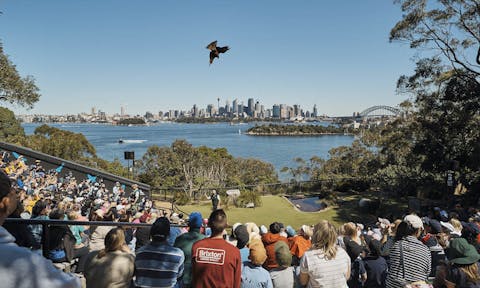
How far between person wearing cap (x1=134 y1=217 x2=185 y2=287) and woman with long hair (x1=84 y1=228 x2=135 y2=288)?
119 millimetres

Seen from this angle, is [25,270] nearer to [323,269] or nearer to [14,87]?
[323,269]

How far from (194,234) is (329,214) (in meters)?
13.1

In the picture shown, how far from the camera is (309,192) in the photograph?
2128 cm

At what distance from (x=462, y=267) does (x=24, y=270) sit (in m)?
3.51

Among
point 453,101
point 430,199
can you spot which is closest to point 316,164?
point 430,199

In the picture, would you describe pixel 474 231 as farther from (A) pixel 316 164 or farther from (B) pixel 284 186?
(A) pixel 316 164

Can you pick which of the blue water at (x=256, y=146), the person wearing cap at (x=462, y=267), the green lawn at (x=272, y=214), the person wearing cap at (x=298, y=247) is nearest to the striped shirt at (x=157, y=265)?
the person wearing cap at (x=298, y=247)

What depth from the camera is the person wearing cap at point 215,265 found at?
2.71 metres

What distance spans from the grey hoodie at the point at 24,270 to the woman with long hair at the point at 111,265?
168 centimetres

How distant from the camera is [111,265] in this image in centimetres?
273

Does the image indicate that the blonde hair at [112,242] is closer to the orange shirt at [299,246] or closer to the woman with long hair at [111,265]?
the woman with long hair at [111,265]

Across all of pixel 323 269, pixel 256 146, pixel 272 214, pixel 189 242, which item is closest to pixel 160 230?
pixel 189 242

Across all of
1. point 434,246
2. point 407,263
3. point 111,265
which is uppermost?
point 111,265

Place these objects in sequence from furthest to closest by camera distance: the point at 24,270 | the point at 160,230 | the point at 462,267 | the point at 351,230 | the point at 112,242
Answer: the point at 351,230 < the point at 462,267 < the point at 160,230 < the point at 112,242 < the point at 24,270
